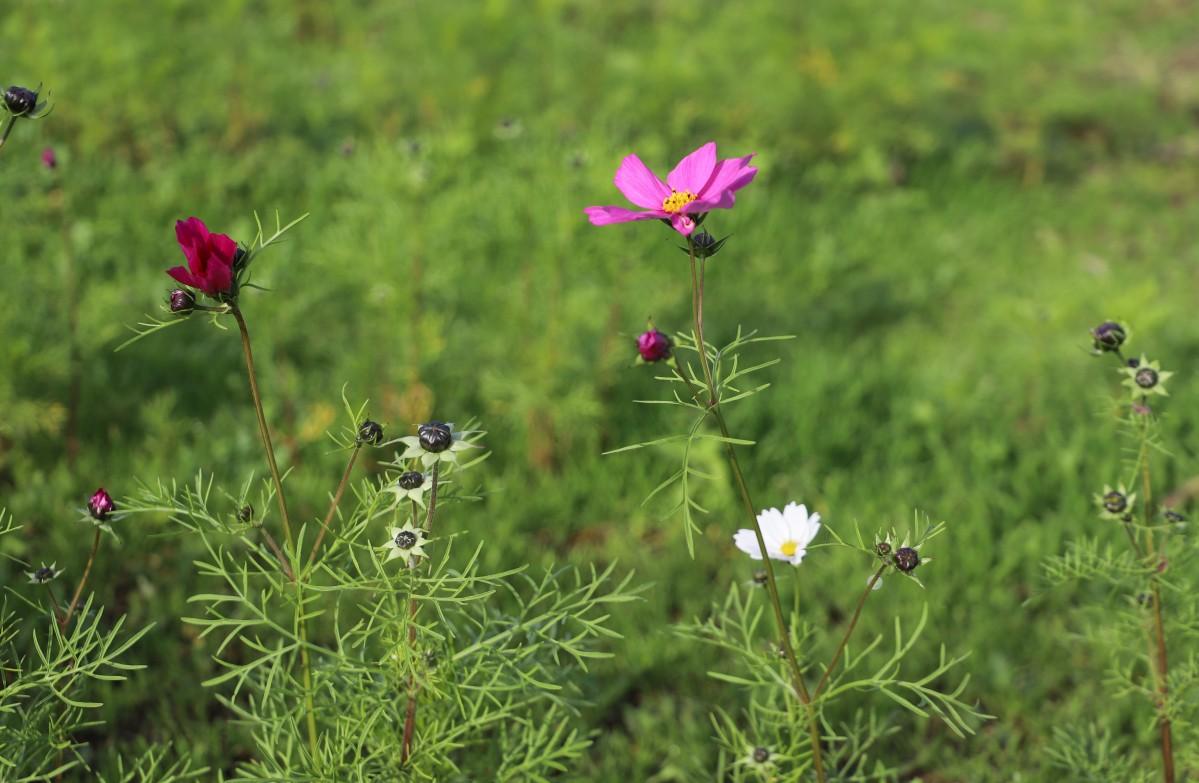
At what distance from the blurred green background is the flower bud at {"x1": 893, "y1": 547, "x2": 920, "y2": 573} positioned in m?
0.41

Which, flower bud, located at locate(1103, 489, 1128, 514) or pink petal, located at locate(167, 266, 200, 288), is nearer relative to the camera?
pink petal, located at locate(167, 266, 200, 288)

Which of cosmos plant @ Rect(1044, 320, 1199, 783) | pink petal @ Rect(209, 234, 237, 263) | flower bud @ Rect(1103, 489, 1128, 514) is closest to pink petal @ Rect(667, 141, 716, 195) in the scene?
pink petal @ Rect(209, 234, 237, 263)

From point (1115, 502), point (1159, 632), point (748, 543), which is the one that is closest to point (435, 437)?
point (748, 543)

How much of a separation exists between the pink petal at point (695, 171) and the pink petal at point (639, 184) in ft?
0.09

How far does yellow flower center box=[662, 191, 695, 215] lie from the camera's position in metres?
1.20

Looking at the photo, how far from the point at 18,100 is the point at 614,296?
1.89 metres

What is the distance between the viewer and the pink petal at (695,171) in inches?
49.0

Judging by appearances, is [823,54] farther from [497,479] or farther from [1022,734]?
[1022,734]

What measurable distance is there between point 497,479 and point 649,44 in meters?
4.02

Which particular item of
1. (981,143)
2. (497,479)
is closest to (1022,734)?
(497,479)

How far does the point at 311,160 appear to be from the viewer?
178 inches

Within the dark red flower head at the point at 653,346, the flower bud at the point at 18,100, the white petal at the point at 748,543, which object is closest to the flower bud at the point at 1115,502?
the white petal at the point at 748,543

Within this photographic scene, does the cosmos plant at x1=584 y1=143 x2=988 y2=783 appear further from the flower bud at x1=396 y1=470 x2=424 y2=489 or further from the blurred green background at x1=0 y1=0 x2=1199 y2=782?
the blurred green background at x1=0 y1=0 x2=1199 y2=782

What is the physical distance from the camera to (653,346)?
1.29 meters
